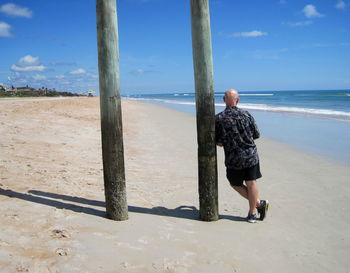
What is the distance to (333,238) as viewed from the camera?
13.0ft

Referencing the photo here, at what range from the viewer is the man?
4.10 meters

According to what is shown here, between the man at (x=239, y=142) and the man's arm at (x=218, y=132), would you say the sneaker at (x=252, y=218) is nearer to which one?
the man at (x=239, y=142)

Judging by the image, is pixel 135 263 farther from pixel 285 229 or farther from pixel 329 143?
pixel 329 143

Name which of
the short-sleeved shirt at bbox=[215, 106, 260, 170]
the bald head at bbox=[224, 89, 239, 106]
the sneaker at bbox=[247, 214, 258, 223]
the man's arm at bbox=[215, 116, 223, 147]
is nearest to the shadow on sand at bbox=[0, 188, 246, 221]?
the sneaker at bbox=[247, 214, 258, 223]

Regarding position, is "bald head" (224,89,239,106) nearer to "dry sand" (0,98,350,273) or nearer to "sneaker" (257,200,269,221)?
"sneaker" (257,200,269,221)

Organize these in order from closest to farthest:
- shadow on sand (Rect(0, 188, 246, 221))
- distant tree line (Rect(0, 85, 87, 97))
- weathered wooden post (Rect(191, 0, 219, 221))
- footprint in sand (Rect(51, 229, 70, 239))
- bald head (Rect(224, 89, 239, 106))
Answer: footprint in sand (Rect(51, 229, 70, 239)) → weathered wooden post (Rect(191, 0, 219, 221)) → bald head (Rect(224, 89, 239, 106)) → shadow on sand (Rect(0, 188, 246, 221)) → distant tree line (Rect(0, 85, 87, 97))

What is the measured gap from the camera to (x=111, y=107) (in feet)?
13.0

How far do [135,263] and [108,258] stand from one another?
261mm

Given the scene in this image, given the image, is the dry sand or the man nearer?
the dry sand

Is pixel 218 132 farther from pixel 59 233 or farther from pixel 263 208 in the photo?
pixel 59 233

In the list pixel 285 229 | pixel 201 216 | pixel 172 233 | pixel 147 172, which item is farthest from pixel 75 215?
pixel 147 172

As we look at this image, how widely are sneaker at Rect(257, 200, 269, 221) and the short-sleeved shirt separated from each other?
608mm

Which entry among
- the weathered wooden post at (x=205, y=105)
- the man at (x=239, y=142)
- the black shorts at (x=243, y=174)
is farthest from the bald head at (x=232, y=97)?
the black shorts at (x=243, y=174)

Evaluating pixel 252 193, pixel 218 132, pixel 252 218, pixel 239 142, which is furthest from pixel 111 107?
pixel 252 218
